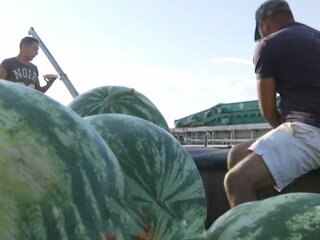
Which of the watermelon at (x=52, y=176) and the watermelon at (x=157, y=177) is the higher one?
the watermelon at (x=52, y=176)

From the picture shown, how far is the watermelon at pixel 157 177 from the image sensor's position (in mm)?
1231

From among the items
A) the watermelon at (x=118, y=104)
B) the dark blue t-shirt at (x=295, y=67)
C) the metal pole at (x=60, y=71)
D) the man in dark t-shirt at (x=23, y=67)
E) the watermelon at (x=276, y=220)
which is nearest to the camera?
the watermelon at (x=276, y=220)

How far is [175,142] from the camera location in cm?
148

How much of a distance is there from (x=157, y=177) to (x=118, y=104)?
0.74 m

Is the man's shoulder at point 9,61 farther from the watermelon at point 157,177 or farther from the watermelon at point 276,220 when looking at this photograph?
the watermelon at point 276,220

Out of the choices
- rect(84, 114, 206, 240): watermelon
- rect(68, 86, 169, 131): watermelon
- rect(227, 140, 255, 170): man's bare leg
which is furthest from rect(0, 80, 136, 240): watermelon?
rect(227, 140, 255, 170): man's bare leg

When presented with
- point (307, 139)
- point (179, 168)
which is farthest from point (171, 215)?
point (307, 139)

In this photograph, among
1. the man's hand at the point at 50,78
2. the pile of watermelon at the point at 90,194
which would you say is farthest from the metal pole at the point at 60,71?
the pile of watermelon at the point at 90,194

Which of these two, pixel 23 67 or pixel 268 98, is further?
pixel 23 67

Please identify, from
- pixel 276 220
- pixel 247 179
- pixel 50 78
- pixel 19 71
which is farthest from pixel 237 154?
pixel 50 78

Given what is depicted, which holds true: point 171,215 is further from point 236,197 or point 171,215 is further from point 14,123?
point 236,197

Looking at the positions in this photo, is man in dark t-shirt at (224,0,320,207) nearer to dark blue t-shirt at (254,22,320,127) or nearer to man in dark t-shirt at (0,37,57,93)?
dark blue t-shirt at (254,22,320,127)

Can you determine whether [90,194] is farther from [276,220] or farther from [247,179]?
[247,179]

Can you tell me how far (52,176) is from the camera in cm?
87
